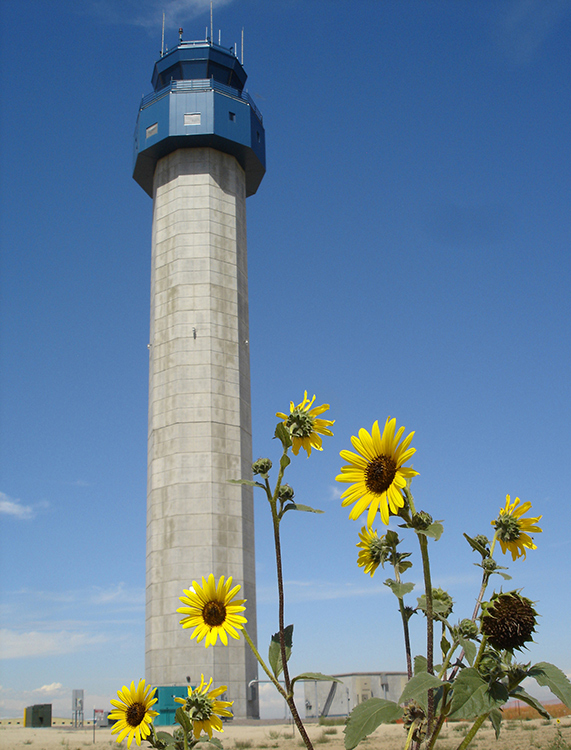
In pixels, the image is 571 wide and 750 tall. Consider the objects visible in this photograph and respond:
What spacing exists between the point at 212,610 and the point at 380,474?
1.21m

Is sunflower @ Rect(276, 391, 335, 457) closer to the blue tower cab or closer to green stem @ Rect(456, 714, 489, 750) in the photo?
green stem @ Rect(456, 714, 489, 750)

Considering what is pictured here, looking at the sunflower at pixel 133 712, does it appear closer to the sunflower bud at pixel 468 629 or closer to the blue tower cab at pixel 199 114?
the sunflower bud at pixel 468 629

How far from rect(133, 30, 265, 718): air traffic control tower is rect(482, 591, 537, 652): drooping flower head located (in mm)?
39512

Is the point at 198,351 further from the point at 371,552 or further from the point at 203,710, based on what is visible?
the point at 371,552

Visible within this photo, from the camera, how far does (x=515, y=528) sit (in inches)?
135

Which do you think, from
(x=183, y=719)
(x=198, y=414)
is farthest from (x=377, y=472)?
(x=198, y=414)

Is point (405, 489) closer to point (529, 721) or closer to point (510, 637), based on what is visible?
point (510, 637)

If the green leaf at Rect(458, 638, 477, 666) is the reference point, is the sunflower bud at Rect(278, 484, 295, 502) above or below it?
above

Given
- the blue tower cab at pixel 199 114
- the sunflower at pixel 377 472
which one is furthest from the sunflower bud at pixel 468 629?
the blue tower cab at pixel 199 114

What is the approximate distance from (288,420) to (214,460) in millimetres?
41394

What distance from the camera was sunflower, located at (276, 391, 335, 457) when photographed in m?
3.57

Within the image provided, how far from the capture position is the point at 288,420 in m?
3.62

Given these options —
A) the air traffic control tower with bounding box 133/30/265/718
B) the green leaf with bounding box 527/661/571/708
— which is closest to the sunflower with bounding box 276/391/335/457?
the green leaf with bounding box 527/661/571/708

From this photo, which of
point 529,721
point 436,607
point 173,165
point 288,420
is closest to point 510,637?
point 436,607
